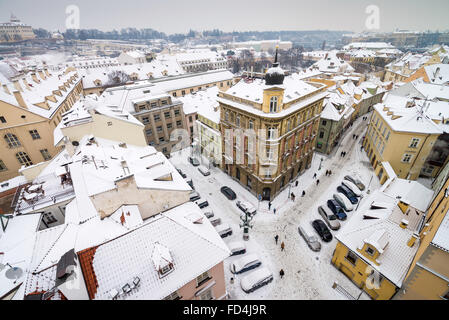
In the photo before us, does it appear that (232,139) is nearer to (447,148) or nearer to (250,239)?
(250,239)

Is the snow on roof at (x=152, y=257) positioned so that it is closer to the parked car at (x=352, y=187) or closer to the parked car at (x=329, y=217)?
the parked car at (x=329, y=217)

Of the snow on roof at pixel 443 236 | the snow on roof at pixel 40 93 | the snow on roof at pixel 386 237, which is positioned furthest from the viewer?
the snow on roof at pixel 40 93

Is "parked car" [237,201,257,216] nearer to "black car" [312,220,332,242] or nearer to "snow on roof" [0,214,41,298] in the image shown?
"black car" [312,220,332,242]

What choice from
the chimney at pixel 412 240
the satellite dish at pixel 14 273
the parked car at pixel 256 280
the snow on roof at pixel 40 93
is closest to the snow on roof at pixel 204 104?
the parked car at pixel 256 280

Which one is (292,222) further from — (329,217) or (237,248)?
(237,248)

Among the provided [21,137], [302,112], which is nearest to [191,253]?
[302,112]

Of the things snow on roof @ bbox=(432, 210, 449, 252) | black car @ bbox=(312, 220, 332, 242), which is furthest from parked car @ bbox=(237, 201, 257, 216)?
snow on roof @ bbox=(432, 210, 449, 252)
